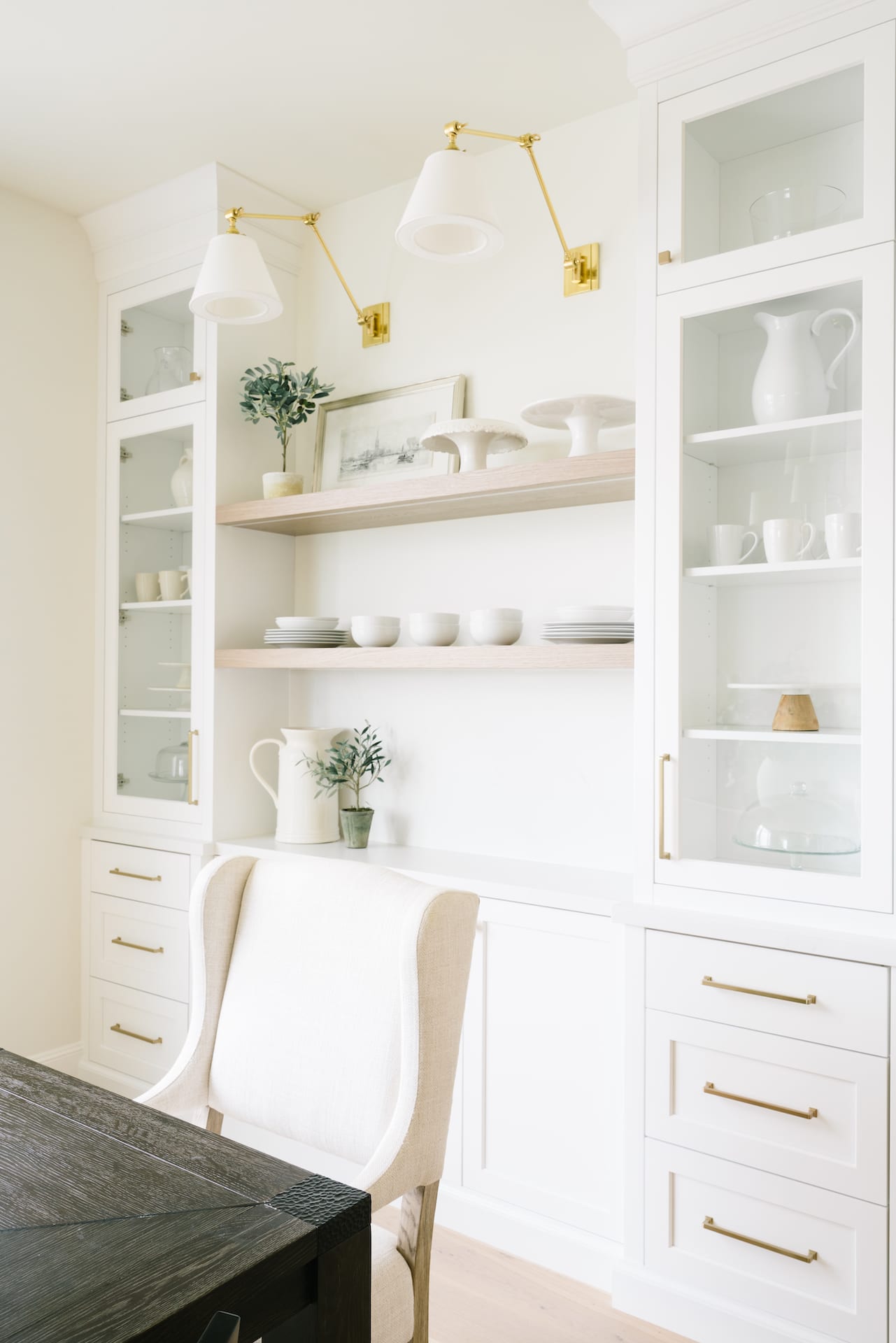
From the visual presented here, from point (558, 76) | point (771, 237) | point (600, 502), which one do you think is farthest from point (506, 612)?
point (558, 76)

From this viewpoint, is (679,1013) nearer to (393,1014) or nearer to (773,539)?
(393,1014)

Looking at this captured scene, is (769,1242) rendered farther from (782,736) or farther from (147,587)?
(147,587)

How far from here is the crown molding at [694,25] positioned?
1749 mm

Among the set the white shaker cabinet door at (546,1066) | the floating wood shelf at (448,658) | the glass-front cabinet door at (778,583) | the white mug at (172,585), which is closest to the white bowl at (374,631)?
the floating wood shelf at (448,658)

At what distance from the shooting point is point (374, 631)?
258 cm

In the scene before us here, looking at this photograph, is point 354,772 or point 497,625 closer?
point 497,625

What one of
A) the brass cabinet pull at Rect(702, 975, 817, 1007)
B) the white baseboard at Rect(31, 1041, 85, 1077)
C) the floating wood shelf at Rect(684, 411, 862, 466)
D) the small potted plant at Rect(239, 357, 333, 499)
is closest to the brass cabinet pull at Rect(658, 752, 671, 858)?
the brass cabinet pull at Rect(702, 975, 817, 1007)

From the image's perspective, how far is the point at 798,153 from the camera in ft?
5.91

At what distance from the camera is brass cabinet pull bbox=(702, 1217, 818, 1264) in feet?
5.61

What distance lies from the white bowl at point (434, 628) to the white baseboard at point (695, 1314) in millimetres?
1440

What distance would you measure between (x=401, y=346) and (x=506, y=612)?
3.27ft

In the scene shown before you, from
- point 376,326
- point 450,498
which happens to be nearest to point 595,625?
point 450,498

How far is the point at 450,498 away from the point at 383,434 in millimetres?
551

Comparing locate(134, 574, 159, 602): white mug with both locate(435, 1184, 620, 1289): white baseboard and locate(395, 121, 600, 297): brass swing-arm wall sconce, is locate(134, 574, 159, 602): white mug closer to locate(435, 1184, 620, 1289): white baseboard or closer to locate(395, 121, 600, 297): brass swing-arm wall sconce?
locate(395, 121, 600, 297): brass swing-arm wall sconce
